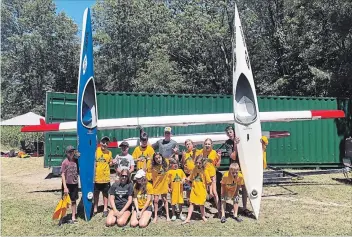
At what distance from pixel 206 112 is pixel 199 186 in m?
6.63

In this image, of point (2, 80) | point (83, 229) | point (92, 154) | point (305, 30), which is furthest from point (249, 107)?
point (2, 80)

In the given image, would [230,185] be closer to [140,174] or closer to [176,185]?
[176,185]

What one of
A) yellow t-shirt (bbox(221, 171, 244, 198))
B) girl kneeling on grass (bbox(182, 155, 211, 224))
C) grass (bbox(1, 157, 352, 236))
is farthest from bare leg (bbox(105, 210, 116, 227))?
yellow t-shirt (bbox(221, 171, 244, 198))

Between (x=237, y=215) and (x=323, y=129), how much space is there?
27.1ft

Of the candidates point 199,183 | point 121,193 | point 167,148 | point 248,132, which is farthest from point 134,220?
point 248,132

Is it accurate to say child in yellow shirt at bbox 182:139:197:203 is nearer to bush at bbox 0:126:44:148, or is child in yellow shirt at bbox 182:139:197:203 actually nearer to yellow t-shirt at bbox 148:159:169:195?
yellow t-shirt at bbox 148:159:169:195

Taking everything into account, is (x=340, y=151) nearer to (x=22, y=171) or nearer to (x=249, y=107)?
(x=249, y=107)

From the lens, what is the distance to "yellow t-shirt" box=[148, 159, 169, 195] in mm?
6902

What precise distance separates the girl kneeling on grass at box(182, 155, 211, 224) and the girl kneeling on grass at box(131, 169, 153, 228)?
0.77 meters

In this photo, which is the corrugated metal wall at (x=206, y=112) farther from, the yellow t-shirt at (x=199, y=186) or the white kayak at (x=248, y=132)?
the yellow t-shirt at (x=199, y=186)

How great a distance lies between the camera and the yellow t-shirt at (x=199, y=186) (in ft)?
22.5

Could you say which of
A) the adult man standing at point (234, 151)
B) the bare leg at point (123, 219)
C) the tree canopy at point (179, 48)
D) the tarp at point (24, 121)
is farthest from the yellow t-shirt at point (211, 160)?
the tarp at point (24, 121)

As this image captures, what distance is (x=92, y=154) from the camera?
289 inches

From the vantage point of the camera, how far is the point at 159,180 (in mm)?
6934
